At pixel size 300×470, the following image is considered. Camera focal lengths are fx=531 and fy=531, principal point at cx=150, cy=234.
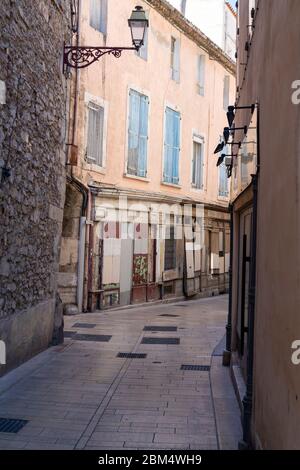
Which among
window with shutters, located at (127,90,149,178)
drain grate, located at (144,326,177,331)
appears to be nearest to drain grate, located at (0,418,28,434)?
drain grate, located at (144,326,177,331)

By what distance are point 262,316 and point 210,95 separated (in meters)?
15.7

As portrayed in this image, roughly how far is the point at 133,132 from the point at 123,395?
9471 millimetres

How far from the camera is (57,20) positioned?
838cm

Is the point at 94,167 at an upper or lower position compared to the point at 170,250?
upper

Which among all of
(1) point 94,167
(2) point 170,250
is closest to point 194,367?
(1) point 94,167

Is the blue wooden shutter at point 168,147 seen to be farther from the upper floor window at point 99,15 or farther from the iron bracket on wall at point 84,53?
the iron bracket on wall at point 84,53

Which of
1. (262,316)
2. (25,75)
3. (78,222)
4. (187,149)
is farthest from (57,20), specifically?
(187,149)

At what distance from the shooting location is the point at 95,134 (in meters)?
13.0

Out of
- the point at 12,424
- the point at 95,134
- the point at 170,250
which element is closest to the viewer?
the point at 12,424

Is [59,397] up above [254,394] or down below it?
below

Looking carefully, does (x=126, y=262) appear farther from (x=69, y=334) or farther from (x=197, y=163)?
(x=197, y=163)

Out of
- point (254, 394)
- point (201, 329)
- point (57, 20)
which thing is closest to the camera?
point (254, 394)

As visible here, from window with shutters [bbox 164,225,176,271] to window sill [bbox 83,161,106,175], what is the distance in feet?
11.7

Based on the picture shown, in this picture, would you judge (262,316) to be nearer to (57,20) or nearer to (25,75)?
(25,75)
